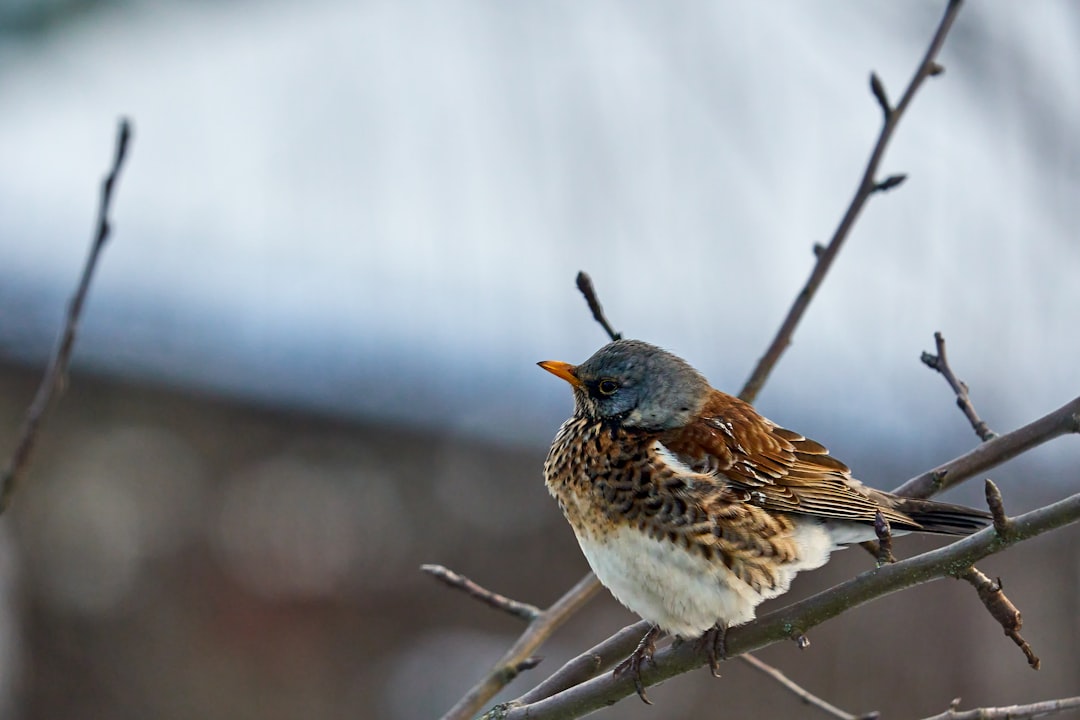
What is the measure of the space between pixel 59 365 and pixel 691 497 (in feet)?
4.72

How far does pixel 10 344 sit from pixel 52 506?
0.90 meters

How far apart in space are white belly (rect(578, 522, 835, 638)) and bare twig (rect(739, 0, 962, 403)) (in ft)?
1.58

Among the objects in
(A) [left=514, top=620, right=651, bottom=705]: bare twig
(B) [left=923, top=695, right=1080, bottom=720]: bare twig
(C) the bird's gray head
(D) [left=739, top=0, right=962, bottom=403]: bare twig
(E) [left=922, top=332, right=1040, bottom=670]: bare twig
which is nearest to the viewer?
(E) [left=922, top=332, right=1040, bottom=670]: bare twig

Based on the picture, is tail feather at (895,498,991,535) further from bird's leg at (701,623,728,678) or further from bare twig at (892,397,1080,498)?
→ bird's leg at (701,623,728,678)

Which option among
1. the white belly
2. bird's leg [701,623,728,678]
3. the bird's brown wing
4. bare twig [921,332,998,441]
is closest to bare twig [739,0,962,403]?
the bird's brown wing

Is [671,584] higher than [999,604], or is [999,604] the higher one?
[999,604]

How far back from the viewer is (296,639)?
639cm

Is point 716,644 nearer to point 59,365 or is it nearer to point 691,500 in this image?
point 691,500

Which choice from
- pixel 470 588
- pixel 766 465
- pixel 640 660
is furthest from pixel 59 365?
pixel 766 465

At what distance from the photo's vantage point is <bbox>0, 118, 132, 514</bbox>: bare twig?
6.95 ft

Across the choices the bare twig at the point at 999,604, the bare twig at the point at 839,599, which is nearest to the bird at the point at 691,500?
the bare twig at the point at 839,599

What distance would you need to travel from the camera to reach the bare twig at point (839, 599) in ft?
6.33

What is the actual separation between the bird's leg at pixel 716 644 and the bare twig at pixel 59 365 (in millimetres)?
1396

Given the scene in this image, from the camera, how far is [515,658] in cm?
258
